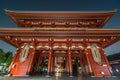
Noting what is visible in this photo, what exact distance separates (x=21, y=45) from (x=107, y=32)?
1120 cm

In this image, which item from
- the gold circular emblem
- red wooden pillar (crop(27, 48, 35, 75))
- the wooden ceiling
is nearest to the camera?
red wooden pillar (crop(27, 48, 35, 75))

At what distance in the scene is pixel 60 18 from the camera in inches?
598

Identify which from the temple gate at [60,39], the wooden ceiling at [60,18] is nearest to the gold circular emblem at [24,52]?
the temple gate at [60,39]

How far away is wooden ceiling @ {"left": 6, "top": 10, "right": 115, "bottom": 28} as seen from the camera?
14.8 metres

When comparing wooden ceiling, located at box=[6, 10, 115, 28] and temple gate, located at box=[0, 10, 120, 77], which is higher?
wooden ceiling, located at box=[6, 10, 115, 28]

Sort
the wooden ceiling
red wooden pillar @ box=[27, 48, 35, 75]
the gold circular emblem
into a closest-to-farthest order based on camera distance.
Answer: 1. red wooden pillar @ box=[27, 48, 35, 75]
2. the gold circular emblem
3. the wooden ceiling

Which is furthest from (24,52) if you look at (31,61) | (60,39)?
(60,39)

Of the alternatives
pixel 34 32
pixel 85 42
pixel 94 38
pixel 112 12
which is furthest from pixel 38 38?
pixel 112 12

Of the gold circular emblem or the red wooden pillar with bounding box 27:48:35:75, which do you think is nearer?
the red wooden pillar with bounding box 27:48:35:75

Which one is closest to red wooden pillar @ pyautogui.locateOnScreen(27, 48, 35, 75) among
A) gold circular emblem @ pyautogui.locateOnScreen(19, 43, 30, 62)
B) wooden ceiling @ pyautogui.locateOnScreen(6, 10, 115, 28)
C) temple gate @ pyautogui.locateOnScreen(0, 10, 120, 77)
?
temple gate @ pyautogui.locateOnScreen(0, 10, 120, 77)

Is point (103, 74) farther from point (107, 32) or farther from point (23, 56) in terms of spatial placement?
point (23, 56)

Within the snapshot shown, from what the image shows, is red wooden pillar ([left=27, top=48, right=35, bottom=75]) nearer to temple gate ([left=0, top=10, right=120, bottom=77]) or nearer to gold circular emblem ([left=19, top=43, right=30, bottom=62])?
temple gate ([left=0, top=10, right=120, bottom=77])

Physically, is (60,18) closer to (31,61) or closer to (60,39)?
(60,39)

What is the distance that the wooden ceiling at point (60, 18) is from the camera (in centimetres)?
1484
